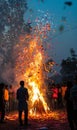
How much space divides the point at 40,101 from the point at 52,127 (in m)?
8.07

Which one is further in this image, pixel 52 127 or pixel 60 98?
pixel 60 98

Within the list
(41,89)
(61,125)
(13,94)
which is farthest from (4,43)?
(61,125)

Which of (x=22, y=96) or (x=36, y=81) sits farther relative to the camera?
(x=36, y=81)

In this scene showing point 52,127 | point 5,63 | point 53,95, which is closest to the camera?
point 52,127

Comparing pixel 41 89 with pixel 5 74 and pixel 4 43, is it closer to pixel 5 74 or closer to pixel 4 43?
pixel 4 43

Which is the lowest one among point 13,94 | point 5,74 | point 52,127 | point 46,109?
point 52,127

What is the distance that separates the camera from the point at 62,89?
1086 inches

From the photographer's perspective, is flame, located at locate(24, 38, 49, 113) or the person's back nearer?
the person's back

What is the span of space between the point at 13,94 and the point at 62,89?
12.1 feet

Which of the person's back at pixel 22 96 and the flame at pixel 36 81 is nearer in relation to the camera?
the person's back at pixel 22 96

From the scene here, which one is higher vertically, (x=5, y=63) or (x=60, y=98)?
(x=5, y=63)

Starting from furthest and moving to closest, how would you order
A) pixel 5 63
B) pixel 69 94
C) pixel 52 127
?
pixel 5 63 → pixel 52 127 → pixel 69 94

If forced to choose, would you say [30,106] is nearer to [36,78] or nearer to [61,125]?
[36,78]

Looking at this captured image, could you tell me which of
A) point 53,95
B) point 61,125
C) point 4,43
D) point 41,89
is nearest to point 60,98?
point 53,95
